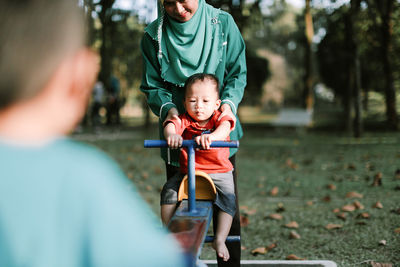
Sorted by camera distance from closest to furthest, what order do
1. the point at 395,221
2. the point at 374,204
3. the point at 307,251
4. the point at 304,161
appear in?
the point at 307,251 < the point at 395,221 < the point at 374,204 < the point at 304,161

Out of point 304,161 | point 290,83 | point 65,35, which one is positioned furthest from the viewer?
point 290,83

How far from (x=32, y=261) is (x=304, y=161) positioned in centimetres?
888

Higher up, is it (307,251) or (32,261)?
(32,261)

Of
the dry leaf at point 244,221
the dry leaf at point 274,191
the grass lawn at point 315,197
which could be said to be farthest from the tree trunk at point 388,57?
the dry leaf at point 244,221

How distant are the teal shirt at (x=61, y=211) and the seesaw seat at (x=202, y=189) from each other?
4.79 feet

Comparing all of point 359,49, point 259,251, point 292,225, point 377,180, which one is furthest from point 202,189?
point 359,49

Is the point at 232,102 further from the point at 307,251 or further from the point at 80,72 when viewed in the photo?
the point at 307,251

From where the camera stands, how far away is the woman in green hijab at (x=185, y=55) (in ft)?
8.65

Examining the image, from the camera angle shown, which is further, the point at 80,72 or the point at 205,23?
the point at 205,23

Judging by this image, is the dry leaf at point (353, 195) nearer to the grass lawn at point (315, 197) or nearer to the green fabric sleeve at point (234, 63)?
the grass lawn at point (315, 197)

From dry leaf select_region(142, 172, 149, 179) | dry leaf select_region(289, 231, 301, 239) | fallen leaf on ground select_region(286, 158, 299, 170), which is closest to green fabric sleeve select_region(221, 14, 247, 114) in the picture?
dry leaf select_region(289, 231, 301, 239)

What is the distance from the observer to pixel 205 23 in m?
2.70

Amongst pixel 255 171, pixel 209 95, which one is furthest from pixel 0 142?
pixel 255 171

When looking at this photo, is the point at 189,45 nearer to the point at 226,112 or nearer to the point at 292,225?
the point at 226,112
